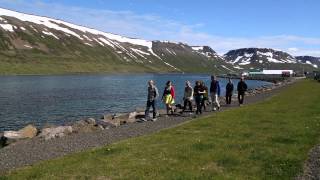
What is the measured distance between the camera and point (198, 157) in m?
19.6

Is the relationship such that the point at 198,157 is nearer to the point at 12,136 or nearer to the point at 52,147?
the point at 52,147

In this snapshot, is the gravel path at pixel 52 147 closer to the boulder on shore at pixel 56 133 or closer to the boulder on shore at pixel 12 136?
the boulder on shore at pixel 56 133

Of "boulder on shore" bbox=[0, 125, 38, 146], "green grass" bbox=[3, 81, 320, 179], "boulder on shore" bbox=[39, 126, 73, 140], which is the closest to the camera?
"green grass" bbox=[3, 81, 320, 179]

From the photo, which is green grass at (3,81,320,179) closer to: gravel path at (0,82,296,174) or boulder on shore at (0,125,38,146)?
gravel path at (0,82,296,174)

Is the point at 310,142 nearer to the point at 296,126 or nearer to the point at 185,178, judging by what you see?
the point at 296,126

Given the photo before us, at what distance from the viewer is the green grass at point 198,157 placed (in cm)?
1700

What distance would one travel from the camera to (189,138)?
24953mm

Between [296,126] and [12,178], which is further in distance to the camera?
[296,126]

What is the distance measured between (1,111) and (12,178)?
1936 inches

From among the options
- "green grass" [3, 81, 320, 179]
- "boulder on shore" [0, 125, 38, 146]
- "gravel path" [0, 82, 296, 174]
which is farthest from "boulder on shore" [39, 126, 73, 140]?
"green grass" [3, 81, 320, 179]

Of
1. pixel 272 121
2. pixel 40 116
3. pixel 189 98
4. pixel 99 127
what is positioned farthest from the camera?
pixel 40 116

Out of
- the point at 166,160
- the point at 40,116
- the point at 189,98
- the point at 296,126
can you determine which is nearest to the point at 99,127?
the point at 189,98

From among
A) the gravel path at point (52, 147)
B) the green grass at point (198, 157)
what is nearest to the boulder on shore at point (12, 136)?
the gravel path at point (52, 147)

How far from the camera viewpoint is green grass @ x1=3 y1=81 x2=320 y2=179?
17.0 metres
